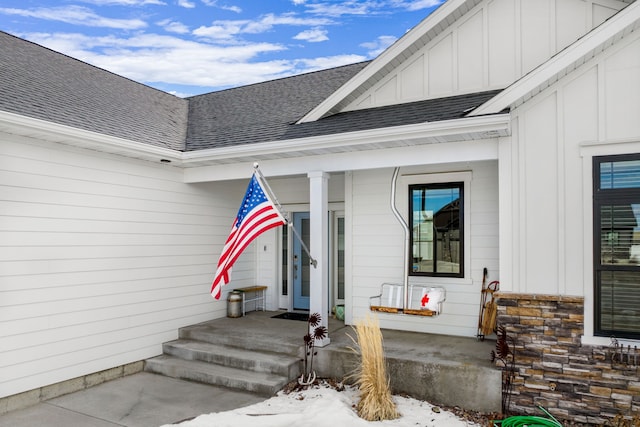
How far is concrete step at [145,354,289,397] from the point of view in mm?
5242

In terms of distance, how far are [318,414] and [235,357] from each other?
1.79m

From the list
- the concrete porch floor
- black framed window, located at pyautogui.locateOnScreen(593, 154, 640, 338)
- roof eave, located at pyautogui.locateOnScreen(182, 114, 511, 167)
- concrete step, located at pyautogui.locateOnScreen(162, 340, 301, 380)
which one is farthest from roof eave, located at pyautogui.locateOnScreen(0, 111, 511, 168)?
concrete step, located at pyautogui.locateOnScreen(162, 340, 301, 380)

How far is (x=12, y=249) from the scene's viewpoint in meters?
4.79

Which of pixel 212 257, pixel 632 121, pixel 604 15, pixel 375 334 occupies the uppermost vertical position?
pixel 604 15

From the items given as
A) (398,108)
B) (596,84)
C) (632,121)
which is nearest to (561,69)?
(596,84)

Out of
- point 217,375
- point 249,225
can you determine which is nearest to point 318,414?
point 217,375

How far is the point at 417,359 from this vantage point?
200 inches

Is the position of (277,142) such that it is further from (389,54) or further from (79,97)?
(79,97)

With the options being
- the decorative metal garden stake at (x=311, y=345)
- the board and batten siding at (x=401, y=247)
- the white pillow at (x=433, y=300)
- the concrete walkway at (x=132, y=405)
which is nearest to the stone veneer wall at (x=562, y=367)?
the white pillow at (x=433, y=300)

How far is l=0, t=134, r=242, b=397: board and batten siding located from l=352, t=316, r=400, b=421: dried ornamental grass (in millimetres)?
3350

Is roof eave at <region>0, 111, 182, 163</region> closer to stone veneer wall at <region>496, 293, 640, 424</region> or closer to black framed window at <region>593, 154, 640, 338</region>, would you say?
stone veneer wall at <region>496, 293, 640, 424</region>

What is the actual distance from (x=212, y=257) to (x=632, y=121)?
6.07 m

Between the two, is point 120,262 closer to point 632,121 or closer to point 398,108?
point 398,108

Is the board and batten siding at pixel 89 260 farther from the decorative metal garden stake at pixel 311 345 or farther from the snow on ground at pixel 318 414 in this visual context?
the decorative metal garden stake at pixel 311 345
